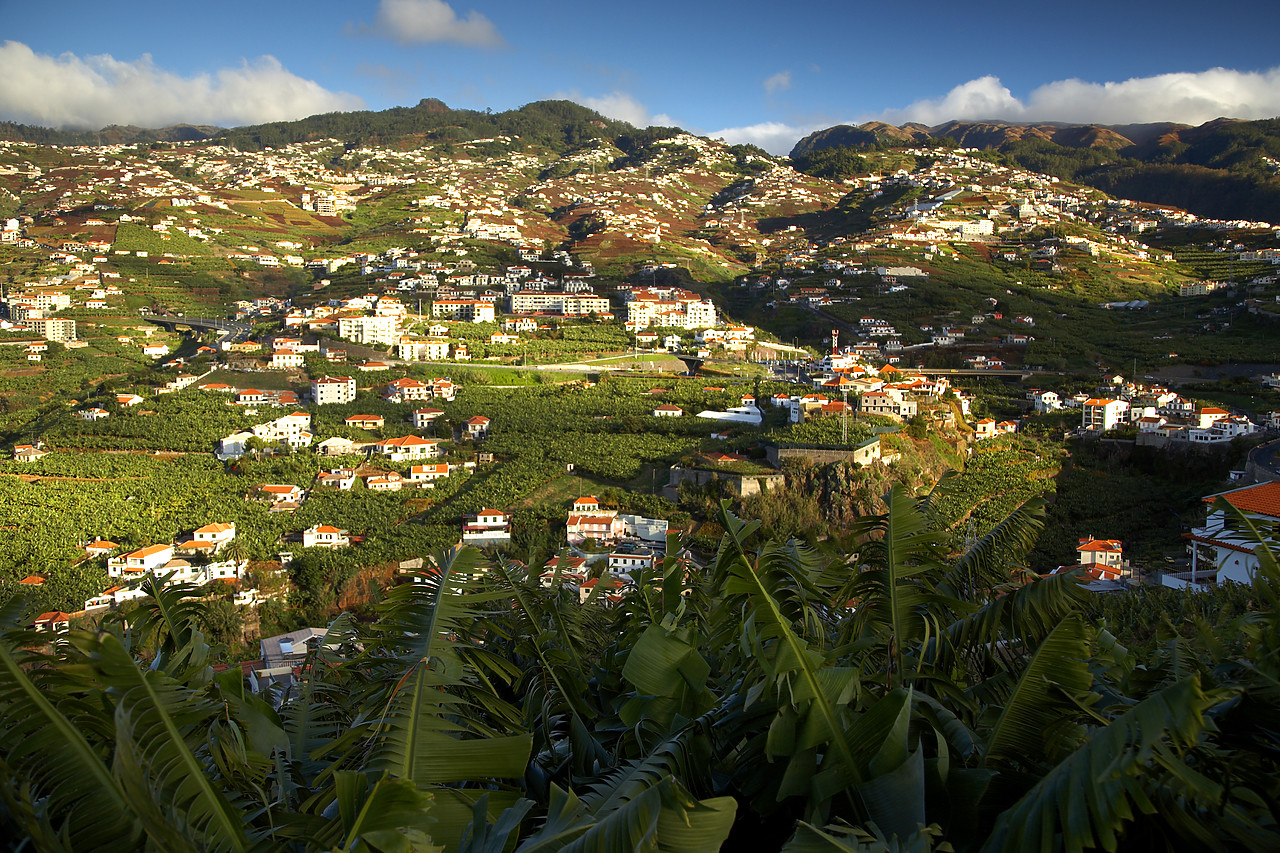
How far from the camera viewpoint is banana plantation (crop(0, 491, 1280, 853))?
997mm

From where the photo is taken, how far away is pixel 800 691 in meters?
1.23

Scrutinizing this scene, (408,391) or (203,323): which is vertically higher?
(203,323)

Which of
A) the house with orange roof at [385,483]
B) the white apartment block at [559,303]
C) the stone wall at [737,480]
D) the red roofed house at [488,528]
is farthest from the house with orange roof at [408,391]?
the white apartment block at [559,303]

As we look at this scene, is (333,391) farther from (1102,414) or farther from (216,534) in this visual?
(1102,414)

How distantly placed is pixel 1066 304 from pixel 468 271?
3327cm

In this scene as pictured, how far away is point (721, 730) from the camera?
1.47m

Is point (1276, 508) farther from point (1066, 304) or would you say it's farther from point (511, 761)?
point (1066, 304)

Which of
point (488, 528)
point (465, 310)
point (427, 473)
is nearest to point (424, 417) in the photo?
point (427, 473)

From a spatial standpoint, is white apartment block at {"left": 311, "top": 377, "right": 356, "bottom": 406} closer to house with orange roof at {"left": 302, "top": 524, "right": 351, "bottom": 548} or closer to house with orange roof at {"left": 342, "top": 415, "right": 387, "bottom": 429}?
house with orange roof at {"left": 342, "top": 415, "right": 387, "bottom": 429}

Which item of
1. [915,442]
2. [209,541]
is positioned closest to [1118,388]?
[915,442]

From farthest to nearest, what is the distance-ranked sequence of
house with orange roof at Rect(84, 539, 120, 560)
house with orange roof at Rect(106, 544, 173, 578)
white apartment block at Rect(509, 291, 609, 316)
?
white apartment block at Rect(509, 291, 609, 316) < house with orange roof at Rect(84, 539, 120, 560) < house with orange roof at Rect(106, 544, 173, 578)

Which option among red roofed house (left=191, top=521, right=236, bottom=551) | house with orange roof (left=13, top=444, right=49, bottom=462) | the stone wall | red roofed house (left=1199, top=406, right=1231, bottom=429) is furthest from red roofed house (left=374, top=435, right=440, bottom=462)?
red roofed house (left=1199, top=406, right=1231, bottom=429)

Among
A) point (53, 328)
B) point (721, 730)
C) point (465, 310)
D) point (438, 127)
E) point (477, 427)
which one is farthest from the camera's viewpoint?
point (438, 127)

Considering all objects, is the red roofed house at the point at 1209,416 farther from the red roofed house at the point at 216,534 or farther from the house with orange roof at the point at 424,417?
the red roofed house at the point at 216,534
